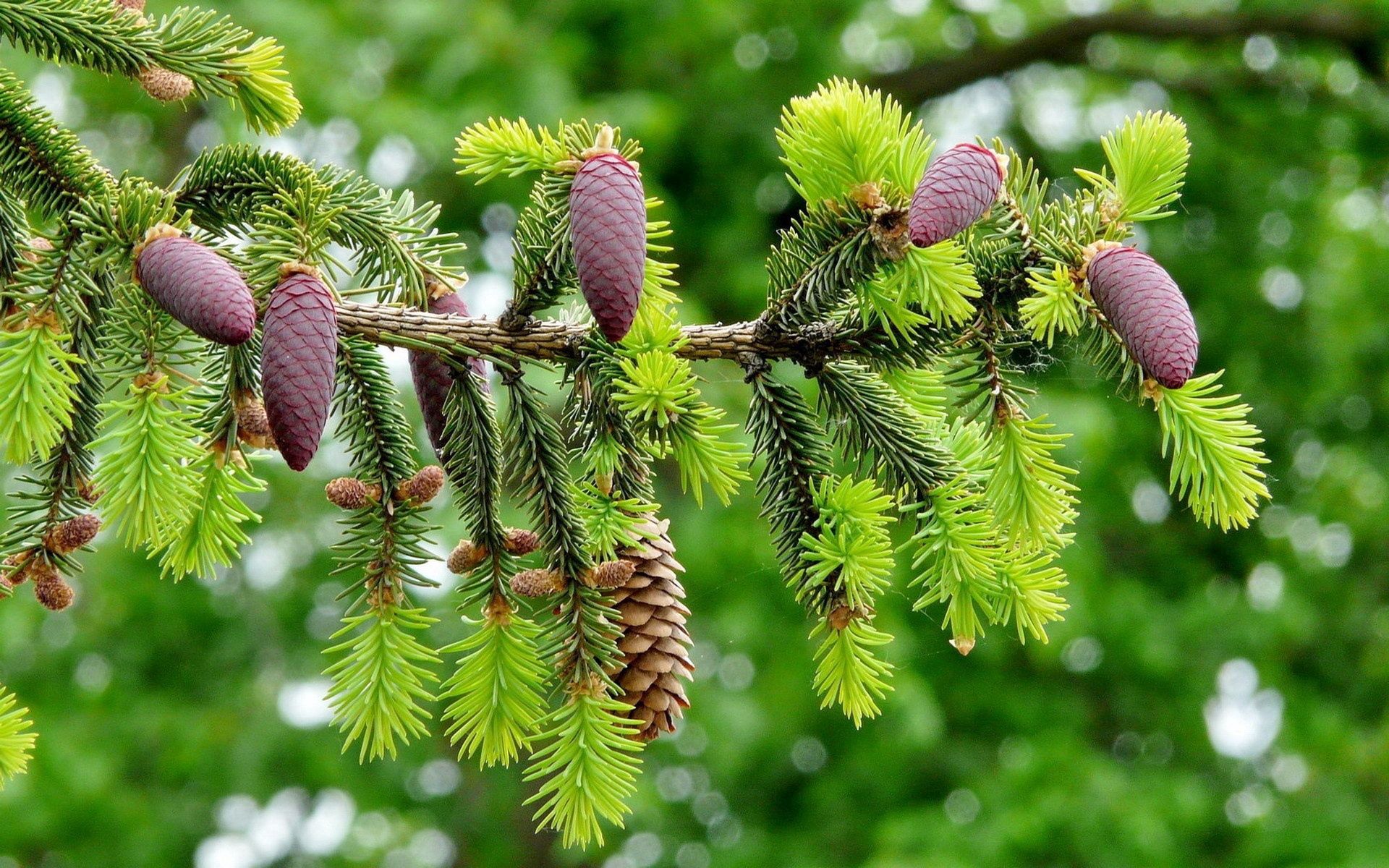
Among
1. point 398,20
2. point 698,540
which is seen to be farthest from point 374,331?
point 398,20

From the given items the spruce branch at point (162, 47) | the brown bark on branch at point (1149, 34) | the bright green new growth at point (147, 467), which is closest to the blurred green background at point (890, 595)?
the brown bark on branch at point (1149, 34)

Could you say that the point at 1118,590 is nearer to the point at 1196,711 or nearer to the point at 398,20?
the point at 1196,711

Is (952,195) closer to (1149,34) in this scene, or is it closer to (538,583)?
(538,583)

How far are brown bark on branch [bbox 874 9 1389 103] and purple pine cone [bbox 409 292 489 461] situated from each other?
4.99 metres

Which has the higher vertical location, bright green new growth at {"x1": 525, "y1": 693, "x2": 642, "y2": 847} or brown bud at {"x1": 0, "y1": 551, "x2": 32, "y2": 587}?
brown bud at {"x1": 0, "y1": 551, "x2": 32, "y2": 587}

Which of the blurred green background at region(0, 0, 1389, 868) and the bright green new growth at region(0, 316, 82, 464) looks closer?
the bright green new growth at region(0, 316, 82, 464)

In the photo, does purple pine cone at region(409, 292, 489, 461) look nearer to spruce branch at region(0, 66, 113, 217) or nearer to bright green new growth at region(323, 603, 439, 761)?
bright green new growth at region(323, 603, 439, 761)

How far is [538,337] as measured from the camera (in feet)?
3.10

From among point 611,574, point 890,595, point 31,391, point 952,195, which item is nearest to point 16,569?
point 31,391

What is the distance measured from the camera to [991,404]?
93 centimetres

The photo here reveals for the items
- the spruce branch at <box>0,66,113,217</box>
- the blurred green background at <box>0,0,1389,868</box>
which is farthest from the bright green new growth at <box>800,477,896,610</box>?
the blurred green background at <box>0,0,1389,868</box>

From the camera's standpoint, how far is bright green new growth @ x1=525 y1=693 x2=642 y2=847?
924mm

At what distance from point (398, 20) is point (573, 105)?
28.7 inches

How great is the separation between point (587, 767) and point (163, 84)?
69 cm
